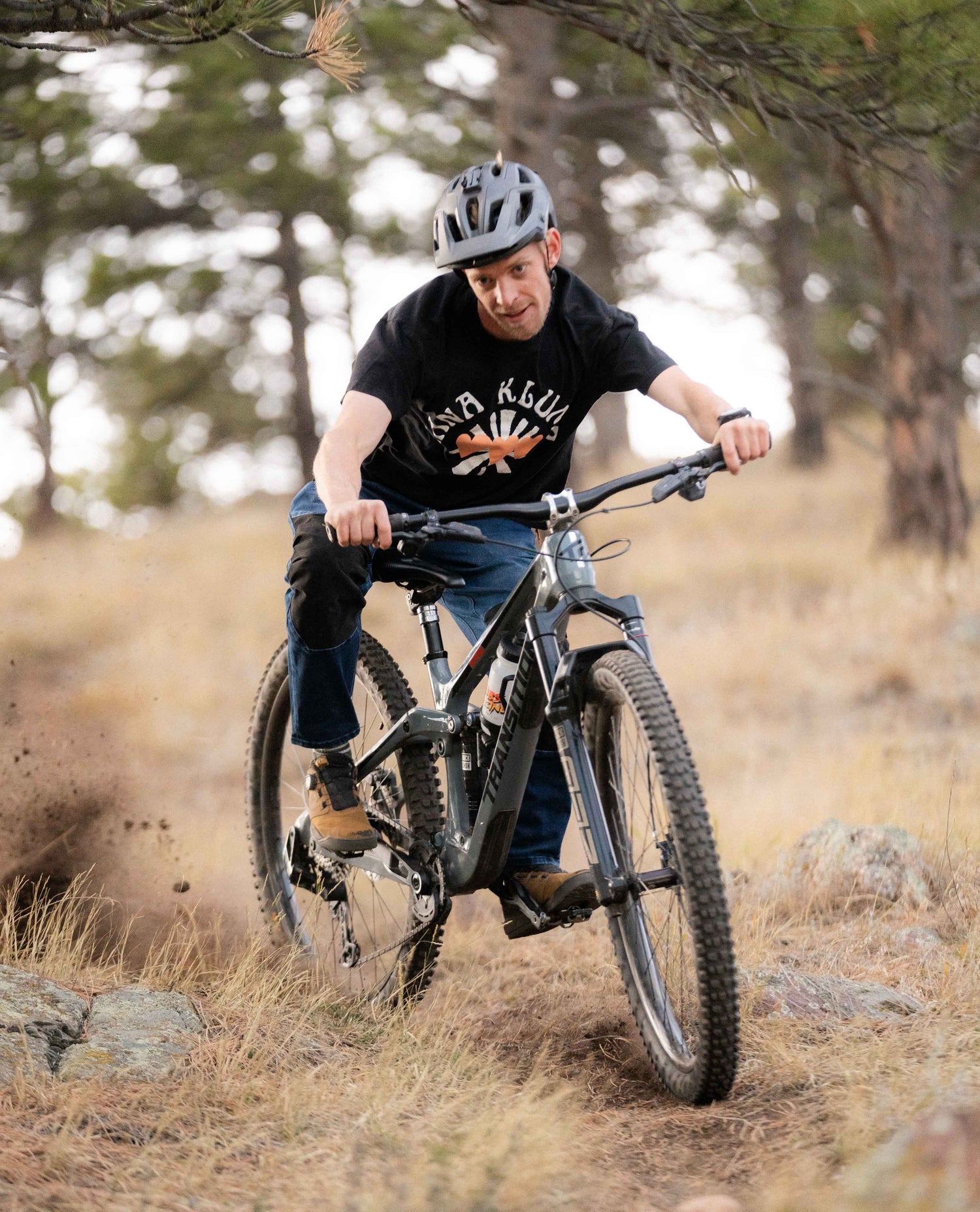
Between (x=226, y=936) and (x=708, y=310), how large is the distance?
13998 millimetres

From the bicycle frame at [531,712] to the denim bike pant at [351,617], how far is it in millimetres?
165

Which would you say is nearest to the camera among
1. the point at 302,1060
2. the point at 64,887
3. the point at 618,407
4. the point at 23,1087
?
the point at 23,1087

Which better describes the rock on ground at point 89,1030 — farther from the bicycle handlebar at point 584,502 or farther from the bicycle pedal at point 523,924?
the bicycle handlebar at point 584,502

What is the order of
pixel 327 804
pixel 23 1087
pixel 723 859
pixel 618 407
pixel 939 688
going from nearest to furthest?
pixel 23 1087, pixel 327 804, pixel 723 859, pixel 939 688, pixel 618 407

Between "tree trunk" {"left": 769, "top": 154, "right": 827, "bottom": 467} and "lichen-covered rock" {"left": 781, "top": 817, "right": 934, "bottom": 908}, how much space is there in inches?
430

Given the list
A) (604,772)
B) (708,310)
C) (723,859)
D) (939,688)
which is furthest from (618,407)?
(604,772)

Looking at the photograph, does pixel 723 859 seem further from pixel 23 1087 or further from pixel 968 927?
pixel 23 1087

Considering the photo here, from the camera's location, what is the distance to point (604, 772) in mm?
3039

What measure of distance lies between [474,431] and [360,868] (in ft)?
4.57

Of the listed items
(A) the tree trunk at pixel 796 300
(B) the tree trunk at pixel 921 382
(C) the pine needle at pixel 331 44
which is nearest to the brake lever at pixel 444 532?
(C) the pine needle at pixel 331 44

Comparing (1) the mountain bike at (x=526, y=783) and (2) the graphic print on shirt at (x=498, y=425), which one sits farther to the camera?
(2) the graphic print on shirt at (x=498, y=425)

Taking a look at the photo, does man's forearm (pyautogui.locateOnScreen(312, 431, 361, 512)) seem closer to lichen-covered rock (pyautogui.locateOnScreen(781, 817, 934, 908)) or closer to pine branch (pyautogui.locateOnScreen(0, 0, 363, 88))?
pine branch (pyautogui.locateOnScreen(0, 0, 363, 88))

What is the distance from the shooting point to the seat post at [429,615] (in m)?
3.58

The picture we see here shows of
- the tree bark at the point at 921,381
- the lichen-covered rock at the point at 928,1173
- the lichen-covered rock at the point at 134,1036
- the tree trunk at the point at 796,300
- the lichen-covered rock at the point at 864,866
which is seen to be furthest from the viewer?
the tree trunk at the point at 796,300
